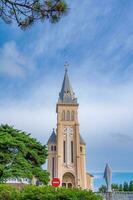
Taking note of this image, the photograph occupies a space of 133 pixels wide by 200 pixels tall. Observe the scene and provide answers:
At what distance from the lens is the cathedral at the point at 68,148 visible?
5012 cm

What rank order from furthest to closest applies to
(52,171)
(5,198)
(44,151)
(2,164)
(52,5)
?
(52,171) < (44,151) < (2,164) < (5,198) < (52,5)

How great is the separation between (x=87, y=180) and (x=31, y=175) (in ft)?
106

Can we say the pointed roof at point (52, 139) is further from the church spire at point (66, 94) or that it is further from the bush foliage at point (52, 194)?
the bush foliage at point (52, 194)

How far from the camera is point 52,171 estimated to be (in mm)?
50469

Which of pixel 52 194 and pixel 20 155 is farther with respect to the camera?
pixel 20 155

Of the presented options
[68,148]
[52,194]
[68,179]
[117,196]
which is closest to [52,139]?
[68,148]

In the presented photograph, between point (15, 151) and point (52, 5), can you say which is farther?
point (15, 151)

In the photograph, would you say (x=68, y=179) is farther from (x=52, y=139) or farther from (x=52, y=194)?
(x=52, y=194)

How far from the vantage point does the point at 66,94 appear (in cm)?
5619

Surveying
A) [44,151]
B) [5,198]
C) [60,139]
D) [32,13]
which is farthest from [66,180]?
[32,13]

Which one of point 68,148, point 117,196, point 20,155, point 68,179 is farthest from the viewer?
point 68,148

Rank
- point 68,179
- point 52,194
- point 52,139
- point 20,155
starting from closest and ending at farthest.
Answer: point 52,194, point 20,155, point 68,179, point 52,139

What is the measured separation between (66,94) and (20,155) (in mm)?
33005

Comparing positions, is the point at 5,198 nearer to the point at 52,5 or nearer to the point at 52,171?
the point at 52,5
